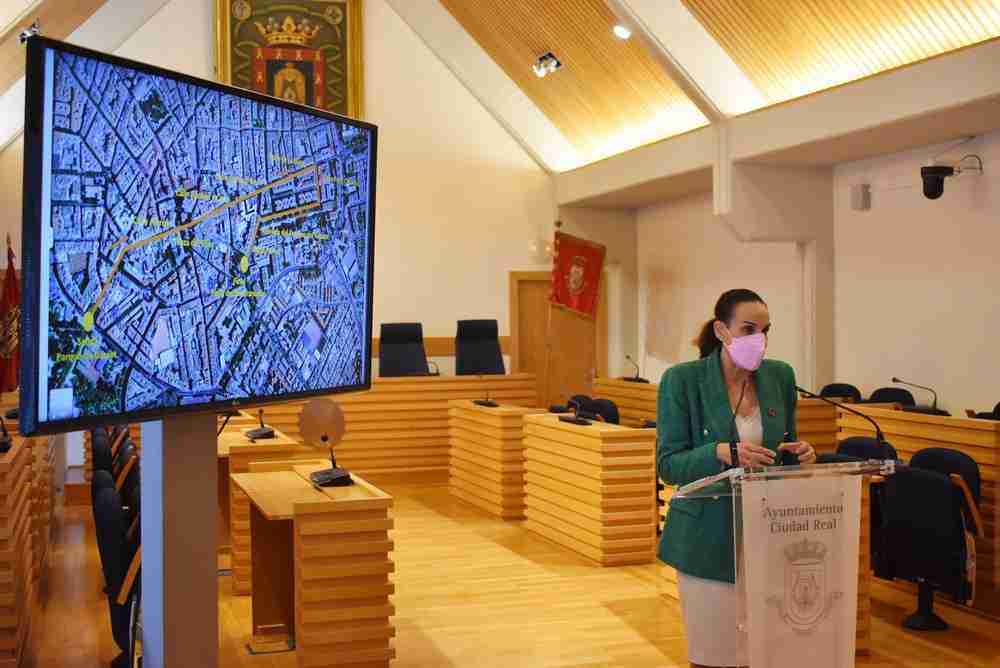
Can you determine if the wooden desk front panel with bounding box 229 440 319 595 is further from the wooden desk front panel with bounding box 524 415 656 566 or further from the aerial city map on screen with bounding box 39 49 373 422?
the aerial city map on screen with bounding box 39 49 373 422

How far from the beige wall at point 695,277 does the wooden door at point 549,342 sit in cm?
67

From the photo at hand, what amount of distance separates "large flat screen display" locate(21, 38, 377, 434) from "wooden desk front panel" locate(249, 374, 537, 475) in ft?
24.8

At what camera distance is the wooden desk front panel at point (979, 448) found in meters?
5.73

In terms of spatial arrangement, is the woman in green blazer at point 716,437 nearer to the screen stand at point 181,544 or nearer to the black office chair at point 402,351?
the screen stand at point 181,544

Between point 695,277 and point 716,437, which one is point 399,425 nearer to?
point 695,277

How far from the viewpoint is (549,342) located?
1360 cm

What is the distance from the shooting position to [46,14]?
8.54 m

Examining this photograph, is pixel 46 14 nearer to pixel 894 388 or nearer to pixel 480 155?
pixel 480 155

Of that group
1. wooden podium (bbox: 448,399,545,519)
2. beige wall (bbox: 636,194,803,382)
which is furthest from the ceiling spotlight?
wooden podium (bbox: 448,399,545,519)

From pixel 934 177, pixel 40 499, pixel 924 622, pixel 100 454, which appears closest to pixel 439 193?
pixel 934 177

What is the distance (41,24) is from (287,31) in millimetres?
4078

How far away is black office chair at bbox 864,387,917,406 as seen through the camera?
28.5ft

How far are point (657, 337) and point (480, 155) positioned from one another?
305cm

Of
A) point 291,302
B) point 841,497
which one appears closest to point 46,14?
point 291,302
